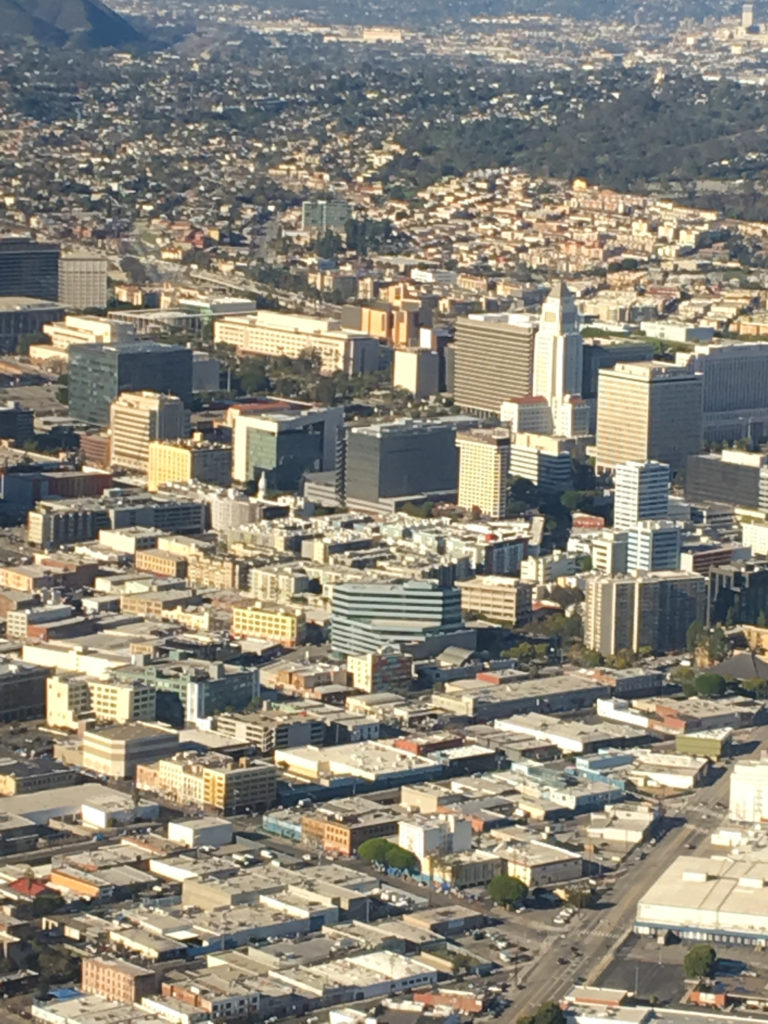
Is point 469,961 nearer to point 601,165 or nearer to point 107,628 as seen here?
point 107,628

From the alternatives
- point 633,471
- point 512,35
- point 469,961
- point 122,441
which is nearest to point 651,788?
point 469,961

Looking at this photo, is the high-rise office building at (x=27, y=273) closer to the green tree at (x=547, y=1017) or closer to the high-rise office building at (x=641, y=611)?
the high-rise office building at (x=641, y=611)

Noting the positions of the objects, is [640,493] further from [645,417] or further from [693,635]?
[645,417]

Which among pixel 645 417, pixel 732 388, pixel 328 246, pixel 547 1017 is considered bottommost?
pixel 547 1017

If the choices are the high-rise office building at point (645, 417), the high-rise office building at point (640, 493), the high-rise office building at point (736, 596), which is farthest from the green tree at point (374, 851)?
the high-rise office building at point (645, 417)

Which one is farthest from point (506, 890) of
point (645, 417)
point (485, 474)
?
point (645, 417)

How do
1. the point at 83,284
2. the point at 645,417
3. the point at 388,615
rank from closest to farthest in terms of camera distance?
the point at 388,615, the point at 645,417, the point at 83,284
